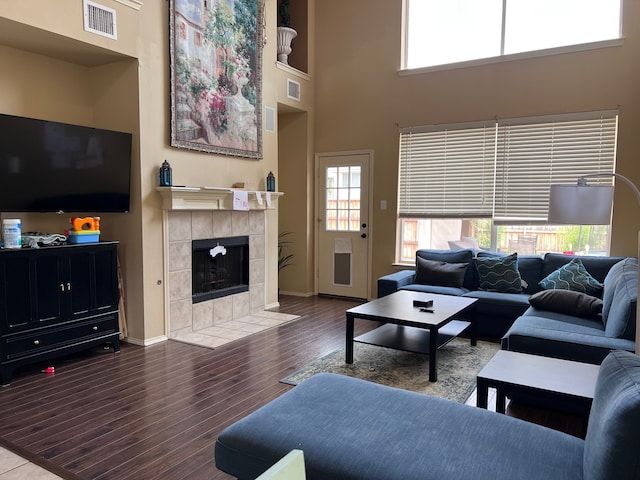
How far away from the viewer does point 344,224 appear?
254 inches

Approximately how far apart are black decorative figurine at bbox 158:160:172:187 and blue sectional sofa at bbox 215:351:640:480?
2.88 m

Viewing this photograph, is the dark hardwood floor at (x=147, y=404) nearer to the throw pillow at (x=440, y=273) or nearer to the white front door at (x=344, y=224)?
the throw pillow at (x=440, y=273)

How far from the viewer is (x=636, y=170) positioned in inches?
183

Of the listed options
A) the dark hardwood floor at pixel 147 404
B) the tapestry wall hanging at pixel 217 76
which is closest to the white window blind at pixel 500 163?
the tapestry wall hanging at pixel 217 76

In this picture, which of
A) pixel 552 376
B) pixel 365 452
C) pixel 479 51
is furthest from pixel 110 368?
pixel 479 51

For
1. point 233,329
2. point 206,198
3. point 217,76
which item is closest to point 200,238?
point 206,198

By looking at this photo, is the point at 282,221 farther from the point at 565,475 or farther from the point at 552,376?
the point at 565,475

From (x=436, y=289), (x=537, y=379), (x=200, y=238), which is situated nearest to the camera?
(x=537, y=379)

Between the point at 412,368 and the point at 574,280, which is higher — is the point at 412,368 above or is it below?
below

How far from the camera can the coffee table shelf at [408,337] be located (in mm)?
3539

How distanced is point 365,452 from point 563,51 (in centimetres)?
506

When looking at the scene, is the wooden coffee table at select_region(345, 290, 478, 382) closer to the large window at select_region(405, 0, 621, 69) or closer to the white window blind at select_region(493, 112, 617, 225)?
the white window blind at select_region(493, 112, 617, 225)

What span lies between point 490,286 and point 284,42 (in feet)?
13.4

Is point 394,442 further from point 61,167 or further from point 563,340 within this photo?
point 61,167
